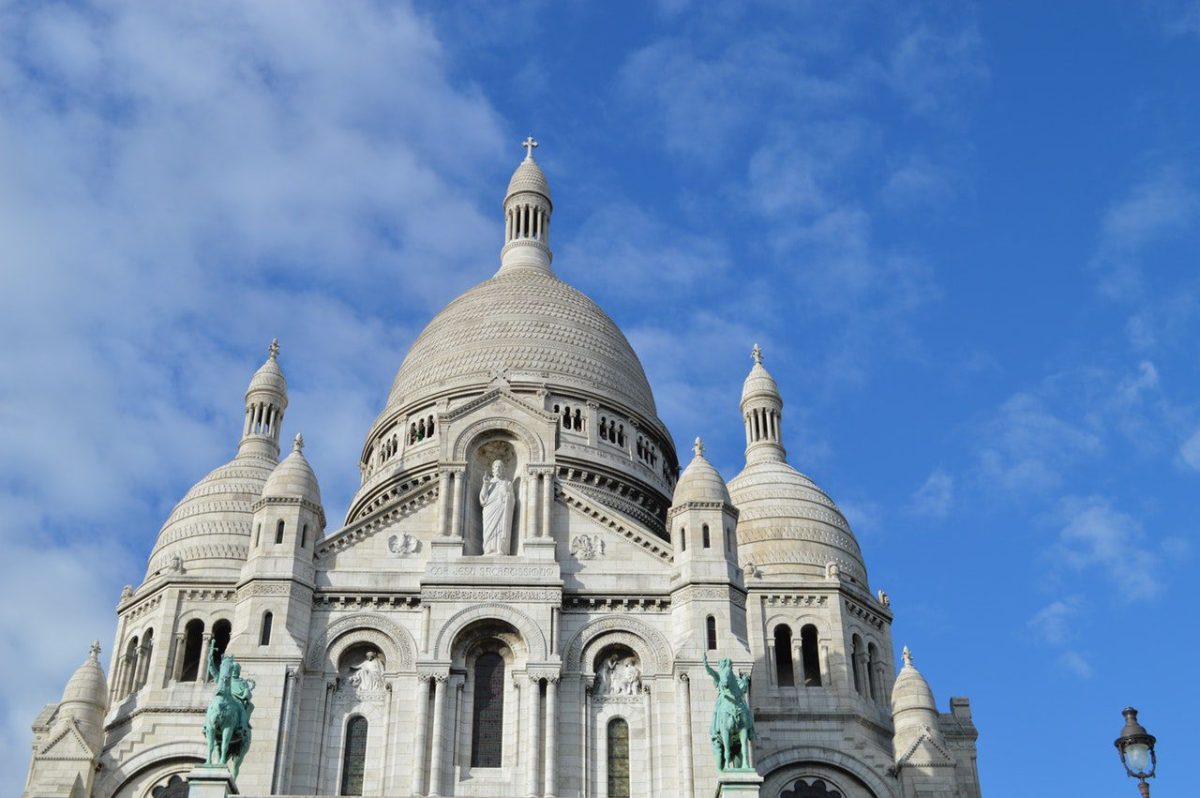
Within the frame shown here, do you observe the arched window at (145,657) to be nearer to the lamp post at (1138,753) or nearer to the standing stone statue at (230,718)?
the standing stone statue at (230,718)

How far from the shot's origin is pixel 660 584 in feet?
130

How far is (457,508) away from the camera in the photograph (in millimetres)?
40875

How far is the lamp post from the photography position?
20.1m

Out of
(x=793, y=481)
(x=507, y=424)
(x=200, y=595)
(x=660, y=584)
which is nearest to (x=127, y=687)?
(x=200, y=595)

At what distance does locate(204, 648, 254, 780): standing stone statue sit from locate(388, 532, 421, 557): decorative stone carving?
21.5 ft

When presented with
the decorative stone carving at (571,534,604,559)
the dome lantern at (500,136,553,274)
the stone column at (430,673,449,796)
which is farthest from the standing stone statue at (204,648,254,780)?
the dome lantern at (500,136,553,274)

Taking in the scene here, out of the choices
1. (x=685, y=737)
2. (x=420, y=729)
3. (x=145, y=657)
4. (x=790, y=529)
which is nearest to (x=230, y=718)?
(x=420, y=729)

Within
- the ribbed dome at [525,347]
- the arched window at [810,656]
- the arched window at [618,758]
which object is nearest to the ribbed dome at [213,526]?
the ribbed dome at [525,347]

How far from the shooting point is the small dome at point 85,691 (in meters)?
42.9

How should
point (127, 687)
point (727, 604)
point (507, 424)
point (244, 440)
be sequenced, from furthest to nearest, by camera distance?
1. point (244, 440)
2. point (127, 687)
3. point (507, 424)
4. point (727, 604)

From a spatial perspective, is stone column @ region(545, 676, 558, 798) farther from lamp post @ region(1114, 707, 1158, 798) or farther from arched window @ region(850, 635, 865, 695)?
lamp post @ region(1114, 707, 1158, 798)

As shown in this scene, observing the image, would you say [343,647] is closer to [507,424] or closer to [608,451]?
[507,424]

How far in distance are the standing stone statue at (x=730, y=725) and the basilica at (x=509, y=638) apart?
1.08 ft

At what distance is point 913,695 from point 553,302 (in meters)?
21.5
